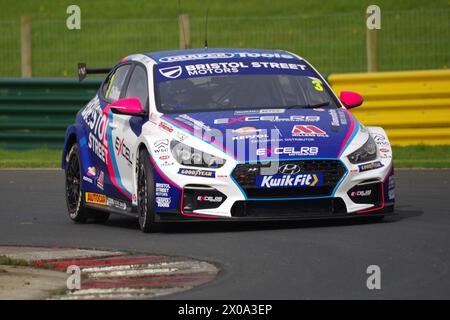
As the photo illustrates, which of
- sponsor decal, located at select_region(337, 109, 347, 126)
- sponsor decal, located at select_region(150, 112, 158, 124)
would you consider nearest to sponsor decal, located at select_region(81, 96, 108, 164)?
sponsor decal, located at select_region(150, 112, 158, 124)

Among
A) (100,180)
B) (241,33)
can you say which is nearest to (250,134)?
(100,180)

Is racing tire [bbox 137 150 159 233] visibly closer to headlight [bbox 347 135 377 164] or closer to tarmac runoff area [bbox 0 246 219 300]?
tarmac runoff area [bbox 0 246 219 300]

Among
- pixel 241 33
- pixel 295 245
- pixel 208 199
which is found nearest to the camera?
pixel 295 245

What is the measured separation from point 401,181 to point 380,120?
364cm

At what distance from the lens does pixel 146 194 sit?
1153 cm

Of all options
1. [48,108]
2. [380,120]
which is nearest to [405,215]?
[380,120]

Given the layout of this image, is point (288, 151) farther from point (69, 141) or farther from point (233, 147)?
point (69, 141)

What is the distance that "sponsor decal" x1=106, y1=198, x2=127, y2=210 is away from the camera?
1243cm

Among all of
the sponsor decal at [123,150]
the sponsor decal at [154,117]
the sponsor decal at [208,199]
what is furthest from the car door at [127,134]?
the sponsor decal at [208,199]

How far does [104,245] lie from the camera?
11.1 m

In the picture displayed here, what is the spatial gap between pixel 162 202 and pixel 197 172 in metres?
0.39

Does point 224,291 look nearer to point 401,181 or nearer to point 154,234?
point 154,234

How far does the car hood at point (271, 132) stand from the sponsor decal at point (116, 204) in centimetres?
99

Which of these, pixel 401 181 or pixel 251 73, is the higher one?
pixel 251 73
